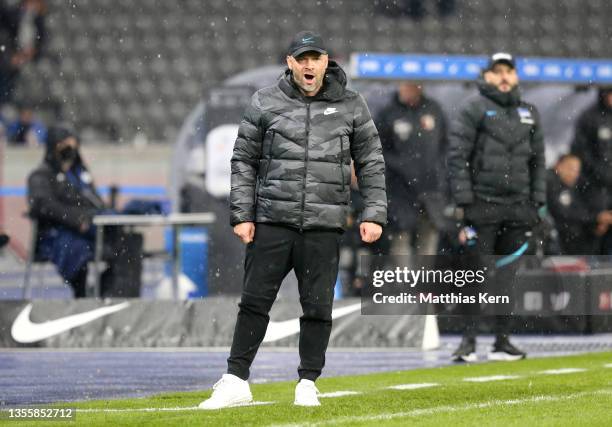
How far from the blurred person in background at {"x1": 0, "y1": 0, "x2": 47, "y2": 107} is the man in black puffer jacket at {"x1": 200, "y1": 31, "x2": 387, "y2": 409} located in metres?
19.7

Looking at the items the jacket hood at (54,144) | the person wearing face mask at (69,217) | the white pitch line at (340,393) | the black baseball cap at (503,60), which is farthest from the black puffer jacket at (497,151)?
the jacket hood at (54,144)

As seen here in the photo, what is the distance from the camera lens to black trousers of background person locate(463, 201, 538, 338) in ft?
29.7

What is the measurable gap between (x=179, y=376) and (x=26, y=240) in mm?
10633

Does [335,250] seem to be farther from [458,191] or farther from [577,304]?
[577,304]

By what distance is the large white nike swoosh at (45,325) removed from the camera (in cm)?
1005

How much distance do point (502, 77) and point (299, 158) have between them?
3.60 metres

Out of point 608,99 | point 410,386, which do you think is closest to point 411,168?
point 608,99

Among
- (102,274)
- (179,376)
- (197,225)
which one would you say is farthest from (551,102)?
(179,376)

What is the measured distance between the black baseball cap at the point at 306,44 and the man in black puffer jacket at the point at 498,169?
11.3 ft

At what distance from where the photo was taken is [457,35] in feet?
85.7

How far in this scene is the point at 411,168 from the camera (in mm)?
12875

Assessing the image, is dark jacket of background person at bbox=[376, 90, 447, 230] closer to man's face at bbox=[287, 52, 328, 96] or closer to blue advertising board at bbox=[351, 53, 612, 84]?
blue advertising board at bbox=[351, 53, 612, 84]

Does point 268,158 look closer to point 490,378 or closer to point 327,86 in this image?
point 327,86

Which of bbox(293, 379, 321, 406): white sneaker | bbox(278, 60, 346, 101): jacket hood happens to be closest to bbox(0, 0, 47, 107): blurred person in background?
bbox(278, 60, 346, 101): jacket hood
